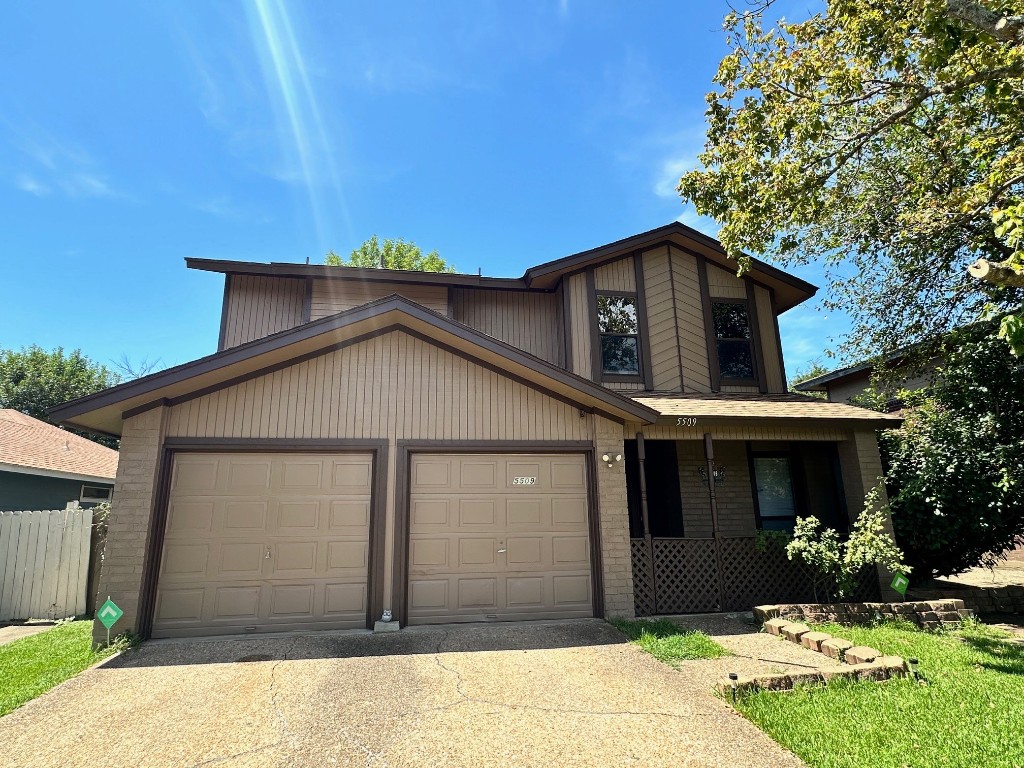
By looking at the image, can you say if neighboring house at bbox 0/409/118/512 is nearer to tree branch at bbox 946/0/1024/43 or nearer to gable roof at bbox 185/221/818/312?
gable roof at bbox 185/221/818/312

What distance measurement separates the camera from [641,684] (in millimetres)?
5230

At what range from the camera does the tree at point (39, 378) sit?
27.0 metres

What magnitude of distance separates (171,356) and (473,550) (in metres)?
32.1

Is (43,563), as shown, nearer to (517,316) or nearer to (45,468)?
(45,468)

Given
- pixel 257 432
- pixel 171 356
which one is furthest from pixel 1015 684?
pixel 171 356

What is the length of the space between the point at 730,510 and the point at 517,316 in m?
6.35

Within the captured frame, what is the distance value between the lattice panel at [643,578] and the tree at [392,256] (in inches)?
→ 992

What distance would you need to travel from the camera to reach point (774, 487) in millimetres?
11195

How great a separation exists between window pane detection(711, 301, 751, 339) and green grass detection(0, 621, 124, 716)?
39.4 feet

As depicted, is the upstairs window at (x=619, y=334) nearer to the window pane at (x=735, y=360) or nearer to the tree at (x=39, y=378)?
the window pane at (x=735, y=360)

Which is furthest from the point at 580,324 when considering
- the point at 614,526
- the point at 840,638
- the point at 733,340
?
the point at 840,638

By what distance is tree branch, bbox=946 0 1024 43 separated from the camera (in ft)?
17.4

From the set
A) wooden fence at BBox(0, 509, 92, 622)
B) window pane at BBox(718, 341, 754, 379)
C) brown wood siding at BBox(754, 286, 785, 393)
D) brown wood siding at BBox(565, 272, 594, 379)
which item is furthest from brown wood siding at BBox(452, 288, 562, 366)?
wooden fence at BBox(0, 509, 92, 622)

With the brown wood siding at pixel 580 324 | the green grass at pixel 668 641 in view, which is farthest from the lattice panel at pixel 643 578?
the brown wood siding at pixel 580 324
